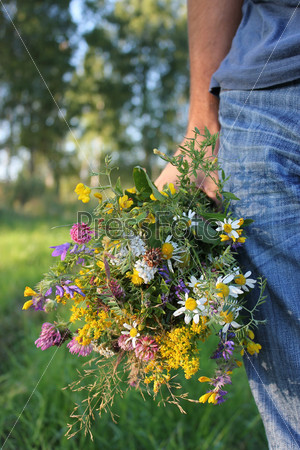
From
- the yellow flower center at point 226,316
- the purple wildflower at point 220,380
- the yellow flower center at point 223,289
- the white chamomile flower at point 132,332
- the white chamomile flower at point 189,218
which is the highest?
the white chamomile flower at point 189,218

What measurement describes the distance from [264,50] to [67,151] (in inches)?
677

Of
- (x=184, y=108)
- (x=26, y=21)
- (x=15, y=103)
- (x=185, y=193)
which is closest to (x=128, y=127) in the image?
(x=184, y=108)

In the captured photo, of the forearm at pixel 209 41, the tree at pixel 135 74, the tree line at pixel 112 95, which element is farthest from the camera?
the tree at pixel 135 74

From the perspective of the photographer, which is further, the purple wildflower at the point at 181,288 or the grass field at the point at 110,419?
the grass field at the point at 110,419

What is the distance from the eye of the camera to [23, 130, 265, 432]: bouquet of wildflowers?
920mm

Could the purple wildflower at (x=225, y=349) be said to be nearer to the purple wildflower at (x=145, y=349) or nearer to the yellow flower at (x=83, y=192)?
the purple wildflower at (x=145, y=349)

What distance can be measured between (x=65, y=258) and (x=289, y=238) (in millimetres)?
550

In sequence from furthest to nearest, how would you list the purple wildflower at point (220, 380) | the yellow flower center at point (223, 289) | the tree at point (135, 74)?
the tree at point (135, 74) < the purple wildflower at point (220, 380) < the yellow flower center at point (223, 289)

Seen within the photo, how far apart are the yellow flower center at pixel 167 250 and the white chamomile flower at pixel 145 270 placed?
0.05m

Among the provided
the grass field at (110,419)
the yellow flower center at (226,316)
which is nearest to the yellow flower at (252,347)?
the yellow flower center at (226,316)

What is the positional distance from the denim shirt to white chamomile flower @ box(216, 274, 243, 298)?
50 cm

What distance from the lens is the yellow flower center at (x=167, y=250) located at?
93 cm

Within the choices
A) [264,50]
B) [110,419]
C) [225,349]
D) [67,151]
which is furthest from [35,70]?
[225,349]

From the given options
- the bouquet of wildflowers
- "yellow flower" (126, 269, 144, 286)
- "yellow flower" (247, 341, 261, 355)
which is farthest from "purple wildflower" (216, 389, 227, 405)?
"yellow flower" (126, 269, 144, 286)
